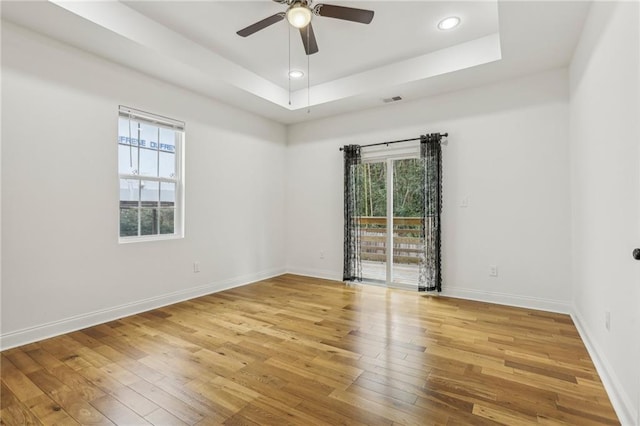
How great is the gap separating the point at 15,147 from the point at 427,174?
425cm

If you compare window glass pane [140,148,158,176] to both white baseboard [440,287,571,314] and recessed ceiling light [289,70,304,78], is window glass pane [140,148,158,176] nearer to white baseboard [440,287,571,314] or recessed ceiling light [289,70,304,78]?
recessed ceiling light [289,70,304,78]

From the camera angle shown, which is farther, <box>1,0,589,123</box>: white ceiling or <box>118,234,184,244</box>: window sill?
<box>118,234,184,244</box>: window sill

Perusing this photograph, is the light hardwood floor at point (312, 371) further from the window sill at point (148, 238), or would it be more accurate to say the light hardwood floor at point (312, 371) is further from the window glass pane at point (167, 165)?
the window glass pane at point (167, 165)

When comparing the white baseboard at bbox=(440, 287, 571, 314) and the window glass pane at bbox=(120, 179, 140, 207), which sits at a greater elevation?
the window glass pane at bbox=(120, 179, 140, 207)

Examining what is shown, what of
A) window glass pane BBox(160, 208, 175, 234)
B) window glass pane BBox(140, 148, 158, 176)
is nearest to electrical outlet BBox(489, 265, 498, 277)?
window glass pane BBox(160, 208, 175, 234)

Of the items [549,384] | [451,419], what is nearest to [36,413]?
[451,419]

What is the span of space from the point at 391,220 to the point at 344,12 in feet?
9.42

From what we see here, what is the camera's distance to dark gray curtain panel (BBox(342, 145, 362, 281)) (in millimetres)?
4918

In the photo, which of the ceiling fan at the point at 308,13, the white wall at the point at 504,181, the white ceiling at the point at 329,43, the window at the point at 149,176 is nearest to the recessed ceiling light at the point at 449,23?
the white ceiling at the point at 329,43

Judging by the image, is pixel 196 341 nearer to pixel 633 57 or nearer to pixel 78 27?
pixel 78 27

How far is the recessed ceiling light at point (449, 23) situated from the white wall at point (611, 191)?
1.03 m

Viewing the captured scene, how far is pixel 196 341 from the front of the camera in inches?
109

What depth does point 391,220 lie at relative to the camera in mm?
4707

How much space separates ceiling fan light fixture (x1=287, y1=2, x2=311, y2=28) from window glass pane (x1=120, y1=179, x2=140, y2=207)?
2427 mm
